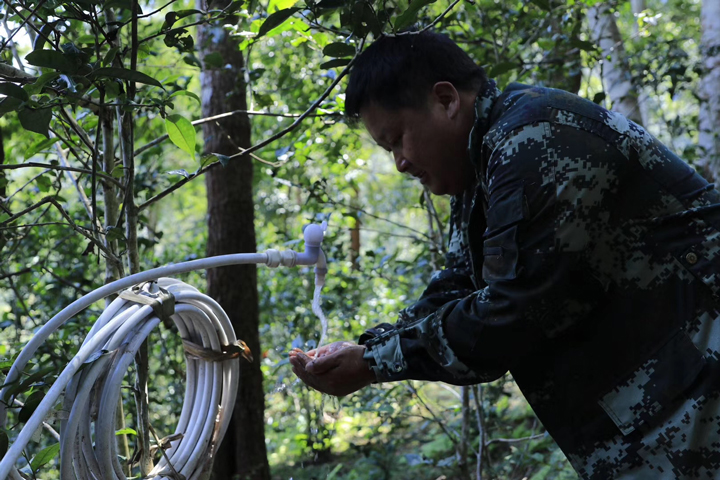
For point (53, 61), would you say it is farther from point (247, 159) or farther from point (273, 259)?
point (247, 159)

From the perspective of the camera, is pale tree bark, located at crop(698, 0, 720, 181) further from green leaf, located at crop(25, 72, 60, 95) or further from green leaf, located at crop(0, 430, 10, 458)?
green leaf, located at crop(0, 430, 10, 458)

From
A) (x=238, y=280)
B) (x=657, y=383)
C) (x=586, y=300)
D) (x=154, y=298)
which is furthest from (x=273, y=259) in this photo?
(x=238, y=280)

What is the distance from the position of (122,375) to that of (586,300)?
858mm

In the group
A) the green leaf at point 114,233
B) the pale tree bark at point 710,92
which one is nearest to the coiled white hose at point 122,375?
the green leaf at point 114,233

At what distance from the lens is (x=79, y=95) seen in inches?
48.5

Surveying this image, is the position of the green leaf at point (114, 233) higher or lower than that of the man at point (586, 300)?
higher

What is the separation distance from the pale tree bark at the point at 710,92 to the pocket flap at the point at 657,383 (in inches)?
141

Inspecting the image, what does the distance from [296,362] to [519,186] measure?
0.63m

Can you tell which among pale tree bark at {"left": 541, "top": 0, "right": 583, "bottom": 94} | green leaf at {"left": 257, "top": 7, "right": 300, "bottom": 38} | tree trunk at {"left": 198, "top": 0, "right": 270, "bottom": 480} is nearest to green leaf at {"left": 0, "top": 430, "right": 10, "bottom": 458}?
green leaf at {"left": 257, "top": 7, "right": 300, "bottom": 38}

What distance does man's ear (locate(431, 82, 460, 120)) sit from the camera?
1460 millimetres

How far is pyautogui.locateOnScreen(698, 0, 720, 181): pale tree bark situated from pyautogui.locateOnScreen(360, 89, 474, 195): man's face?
353cm

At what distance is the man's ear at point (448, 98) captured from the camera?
57.5 inches

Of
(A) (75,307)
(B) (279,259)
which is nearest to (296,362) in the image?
(B) (279,259)

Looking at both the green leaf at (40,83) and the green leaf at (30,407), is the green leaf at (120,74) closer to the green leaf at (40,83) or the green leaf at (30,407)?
the green leaf at (40,83)
